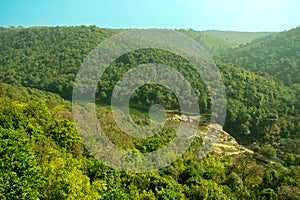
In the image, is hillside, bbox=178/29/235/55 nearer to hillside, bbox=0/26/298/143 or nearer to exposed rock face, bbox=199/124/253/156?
hillside, bbox=0/26/298/143

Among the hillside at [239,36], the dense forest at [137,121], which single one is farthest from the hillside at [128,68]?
the hillside at [239,36]

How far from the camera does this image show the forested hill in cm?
6759

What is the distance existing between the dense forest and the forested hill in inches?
11.3

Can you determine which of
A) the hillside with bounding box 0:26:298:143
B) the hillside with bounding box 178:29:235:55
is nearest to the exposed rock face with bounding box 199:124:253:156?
the hillside with bounding box 0:26:298:143

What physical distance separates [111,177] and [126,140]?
7.88 meters

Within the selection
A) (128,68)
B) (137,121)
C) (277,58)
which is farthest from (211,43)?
(137,121)

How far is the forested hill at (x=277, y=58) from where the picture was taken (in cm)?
6759

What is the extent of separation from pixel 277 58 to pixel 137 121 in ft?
175

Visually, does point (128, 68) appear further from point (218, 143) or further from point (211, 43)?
point (211, 43)

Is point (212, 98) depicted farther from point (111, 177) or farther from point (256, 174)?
point (111, 177)

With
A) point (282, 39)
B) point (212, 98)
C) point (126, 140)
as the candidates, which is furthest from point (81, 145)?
point (282, 39)

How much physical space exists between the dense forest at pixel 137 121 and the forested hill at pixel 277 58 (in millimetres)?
288

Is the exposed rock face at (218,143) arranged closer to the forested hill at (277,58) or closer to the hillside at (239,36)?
the forested hill at (277,58)

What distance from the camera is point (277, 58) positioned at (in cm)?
7844
